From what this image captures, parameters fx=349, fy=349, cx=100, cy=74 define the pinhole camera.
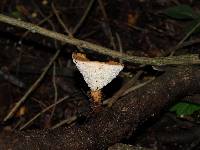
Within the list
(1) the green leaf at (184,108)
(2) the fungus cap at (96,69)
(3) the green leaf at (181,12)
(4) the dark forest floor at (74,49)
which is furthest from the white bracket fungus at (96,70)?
(3) the green leaf at (181,12)

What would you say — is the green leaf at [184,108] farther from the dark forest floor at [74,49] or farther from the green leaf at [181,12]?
the green leaf at [181,12]

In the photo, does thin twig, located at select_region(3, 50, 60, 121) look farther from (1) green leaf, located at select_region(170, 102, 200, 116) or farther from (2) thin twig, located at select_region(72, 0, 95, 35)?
(1) green leaf, located at select_region(170, 102, 200, 116)

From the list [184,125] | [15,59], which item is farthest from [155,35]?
[15,59]

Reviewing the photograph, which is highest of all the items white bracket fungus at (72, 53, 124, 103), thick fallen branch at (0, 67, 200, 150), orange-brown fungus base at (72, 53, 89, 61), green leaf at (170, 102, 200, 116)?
orange-brown fungus base at (72, 53, 89, 61)

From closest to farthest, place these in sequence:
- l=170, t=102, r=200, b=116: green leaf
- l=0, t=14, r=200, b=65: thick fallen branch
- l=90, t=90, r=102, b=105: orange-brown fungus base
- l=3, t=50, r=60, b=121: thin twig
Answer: l=0, t=14, r=200, b=65: thick fallen branch
l=90, t=90, r=102, b=105: orange-brown fungus base
l=170, t=102, r=200, b=116: green leaf
l=3, t=50, r=60, b=121: thin twig

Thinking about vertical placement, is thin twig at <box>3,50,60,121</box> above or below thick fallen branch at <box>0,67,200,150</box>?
below

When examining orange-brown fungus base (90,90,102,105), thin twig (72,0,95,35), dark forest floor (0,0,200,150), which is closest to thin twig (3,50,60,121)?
dark forest floor (0,0,200,150)
